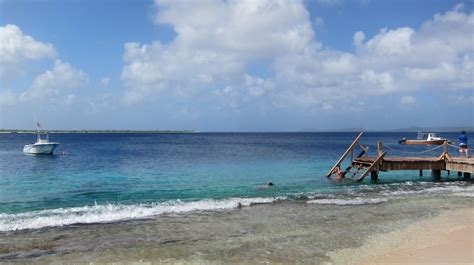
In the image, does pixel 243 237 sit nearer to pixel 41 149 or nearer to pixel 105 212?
pixel 105 212

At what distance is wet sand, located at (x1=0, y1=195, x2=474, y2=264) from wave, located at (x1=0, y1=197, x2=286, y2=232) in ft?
2.99

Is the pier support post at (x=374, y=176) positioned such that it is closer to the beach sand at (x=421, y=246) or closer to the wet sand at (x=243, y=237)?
the wet sand at (x=243, y=237)

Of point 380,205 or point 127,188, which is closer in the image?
point 380,205

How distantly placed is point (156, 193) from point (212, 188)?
12.7ft

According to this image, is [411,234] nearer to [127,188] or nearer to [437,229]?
[437,229]

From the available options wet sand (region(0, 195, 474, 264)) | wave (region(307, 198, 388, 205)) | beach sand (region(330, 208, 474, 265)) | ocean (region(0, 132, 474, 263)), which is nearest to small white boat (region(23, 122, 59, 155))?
ocean (region(0, 132, 474, 263))

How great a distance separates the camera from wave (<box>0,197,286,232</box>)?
15828 mm

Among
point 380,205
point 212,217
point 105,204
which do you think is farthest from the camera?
point 105,204

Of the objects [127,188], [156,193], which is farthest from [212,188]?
[127,188]

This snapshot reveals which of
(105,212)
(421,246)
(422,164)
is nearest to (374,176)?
(422,164)

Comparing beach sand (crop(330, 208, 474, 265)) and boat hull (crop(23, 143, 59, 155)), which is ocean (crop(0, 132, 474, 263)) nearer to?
beach sand (crop(330, 208, 474, 265))

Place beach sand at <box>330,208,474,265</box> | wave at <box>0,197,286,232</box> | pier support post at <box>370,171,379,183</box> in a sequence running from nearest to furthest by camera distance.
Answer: beach sand at <box>330,208,474,265</box>
wave at <box>0,197,286,232</box>
pier support post at <box>370,171,379,183</box>

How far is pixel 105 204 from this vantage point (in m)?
20.4

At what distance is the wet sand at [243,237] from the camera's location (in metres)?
11.3
